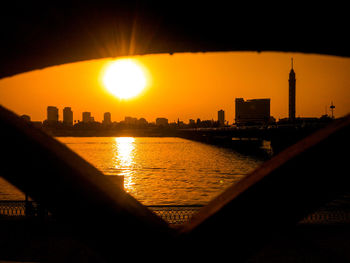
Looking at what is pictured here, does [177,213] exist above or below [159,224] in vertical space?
below

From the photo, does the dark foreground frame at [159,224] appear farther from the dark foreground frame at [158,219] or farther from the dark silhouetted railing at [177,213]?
the dark silhouetted railing at [177,213]

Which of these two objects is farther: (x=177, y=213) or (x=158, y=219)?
(x=177, y=213)

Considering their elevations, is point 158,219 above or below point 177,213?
above

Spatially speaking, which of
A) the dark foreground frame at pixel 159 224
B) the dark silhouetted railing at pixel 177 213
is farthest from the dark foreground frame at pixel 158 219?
the dark silhouetted railing at pixel 177 213

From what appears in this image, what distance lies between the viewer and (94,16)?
1771 mm

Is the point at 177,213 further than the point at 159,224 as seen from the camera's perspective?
Yes

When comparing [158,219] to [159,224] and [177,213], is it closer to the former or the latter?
[159,224]

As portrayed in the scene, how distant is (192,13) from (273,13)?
18.3 inches

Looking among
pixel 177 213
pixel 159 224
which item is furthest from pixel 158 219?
pixel 177 213

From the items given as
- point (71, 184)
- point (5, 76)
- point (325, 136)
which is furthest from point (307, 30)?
point (5, 76)

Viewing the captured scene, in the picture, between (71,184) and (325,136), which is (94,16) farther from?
(325,136)

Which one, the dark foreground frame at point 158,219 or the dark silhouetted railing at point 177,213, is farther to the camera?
the dark silhouetted railing at point 177,213

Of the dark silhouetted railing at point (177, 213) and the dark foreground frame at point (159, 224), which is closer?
the dark foreground frame at point (159, 224)

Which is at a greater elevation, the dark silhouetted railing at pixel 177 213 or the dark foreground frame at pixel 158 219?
the dark foreground frame at pixel 158 219
